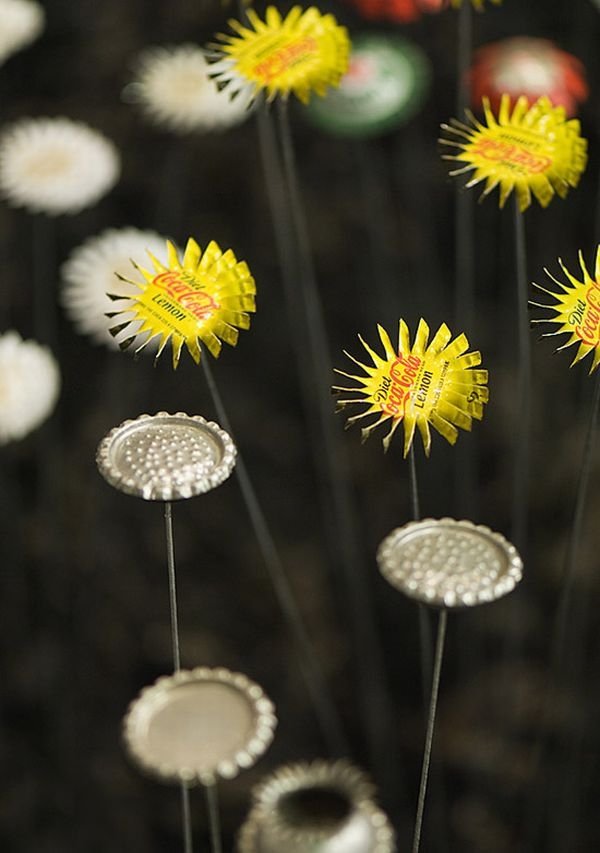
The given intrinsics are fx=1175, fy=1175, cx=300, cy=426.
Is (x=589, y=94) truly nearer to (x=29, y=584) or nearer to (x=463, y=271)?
(x=463, y=271)

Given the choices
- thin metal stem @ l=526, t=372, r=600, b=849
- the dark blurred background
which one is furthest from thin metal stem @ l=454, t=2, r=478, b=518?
thin metal stem @ l=526, t=372, r=600, b=849

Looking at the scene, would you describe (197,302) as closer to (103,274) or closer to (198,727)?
(198,727)

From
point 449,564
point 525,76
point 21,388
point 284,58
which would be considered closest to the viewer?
point 449,564

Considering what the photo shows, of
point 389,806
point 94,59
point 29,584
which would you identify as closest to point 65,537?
point 29,584

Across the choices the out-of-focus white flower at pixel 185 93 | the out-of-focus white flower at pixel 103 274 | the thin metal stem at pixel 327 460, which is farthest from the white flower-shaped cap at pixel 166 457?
the out-of-focus white flower at pixel 185 93

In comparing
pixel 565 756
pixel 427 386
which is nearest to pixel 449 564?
pixel 427 386

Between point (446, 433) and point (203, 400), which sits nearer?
point (446, 433)

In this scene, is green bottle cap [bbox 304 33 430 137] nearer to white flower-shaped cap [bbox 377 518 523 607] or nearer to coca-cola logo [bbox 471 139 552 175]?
coca-cola logo [bbox 471 139 552 175]
